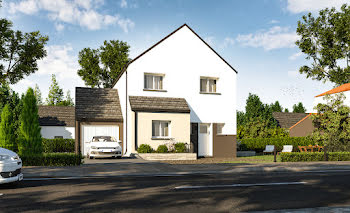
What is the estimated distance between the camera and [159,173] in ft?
44.2

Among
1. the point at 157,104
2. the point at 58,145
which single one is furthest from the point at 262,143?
the point at 58,145

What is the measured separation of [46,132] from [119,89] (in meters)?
19.1

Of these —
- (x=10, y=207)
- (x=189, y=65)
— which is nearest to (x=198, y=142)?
(x=189, y=65)

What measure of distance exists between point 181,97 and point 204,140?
3.45 metres

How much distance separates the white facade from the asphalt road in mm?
32118

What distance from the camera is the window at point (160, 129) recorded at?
22.4 m

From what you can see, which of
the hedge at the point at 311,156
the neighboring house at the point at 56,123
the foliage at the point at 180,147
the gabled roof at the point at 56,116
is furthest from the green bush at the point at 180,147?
the gabled roof at the point at 56,116

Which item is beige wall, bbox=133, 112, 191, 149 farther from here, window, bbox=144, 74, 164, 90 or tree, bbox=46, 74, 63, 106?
tree, bbox=46, 74, 63, 106

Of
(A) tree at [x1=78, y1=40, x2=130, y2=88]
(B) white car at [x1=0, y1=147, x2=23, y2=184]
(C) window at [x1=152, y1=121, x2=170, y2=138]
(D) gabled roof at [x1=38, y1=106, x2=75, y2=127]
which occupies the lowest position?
(B) white car at [x1=0, y1=147, x2=23, y2=184]

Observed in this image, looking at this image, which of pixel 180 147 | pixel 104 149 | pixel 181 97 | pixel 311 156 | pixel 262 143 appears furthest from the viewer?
pixel 262 143

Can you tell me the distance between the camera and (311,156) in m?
20.2

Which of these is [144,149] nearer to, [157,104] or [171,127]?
[171,127]

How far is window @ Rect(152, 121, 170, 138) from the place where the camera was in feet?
73.5

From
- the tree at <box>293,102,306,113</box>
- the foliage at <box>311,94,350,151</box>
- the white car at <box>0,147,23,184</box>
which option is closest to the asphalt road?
the white car at <box>0,147,23,184</box>
